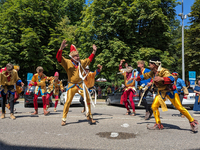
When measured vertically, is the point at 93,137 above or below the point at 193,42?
below

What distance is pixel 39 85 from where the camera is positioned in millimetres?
8859

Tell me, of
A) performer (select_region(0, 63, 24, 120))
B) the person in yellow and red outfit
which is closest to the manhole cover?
performer (select_region(0, 63, 24, 120))

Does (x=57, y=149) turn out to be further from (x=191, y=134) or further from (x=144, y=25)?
(x=144, y=25)

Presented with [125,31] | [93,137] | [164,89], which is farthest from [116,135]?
[125,31]

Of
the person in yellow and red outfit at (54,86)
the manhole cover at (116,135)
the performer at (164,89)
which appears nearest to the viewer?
the manhole cover at (116,135)

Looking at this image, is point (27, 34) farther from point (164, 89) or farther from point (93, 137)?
point (93, 137)

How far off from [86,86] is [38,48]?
1806 centimetres

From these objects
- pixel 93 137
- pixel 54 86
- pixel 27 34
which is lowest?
pixel 93 137

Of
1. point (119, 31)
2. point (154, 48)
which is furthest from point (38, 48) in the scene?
point (154, 48)

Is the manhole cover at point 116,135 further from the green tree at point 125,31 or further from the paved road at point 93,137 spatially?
the green tree at point 125,31

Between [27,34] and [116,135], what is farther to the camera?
[27,34]

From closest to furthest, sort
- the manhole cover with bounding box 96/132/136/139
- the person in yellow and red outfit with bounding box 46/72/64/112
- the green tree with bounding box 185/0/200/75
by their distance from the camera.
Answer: the manhole cover with bounding box 96/132/136/139 < the person in yellow and red outfit with bounding box 46/72/64/112 < the green tree with bounding box 185/0/200/75

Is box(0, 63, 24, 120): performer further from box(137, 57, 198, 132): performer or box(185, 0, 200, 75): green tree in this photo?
box(185, 0, 200, 75): green tree

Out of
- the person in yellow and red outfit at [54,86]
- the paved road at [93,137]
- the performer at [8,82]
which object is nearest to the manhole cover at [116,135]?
the paved road at [93,137]
